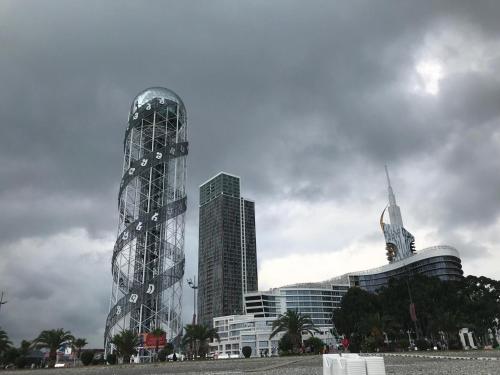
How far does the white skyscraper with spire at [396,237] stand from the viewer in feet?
506

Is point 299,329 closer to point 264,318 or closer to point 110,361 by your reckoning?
point 110,361

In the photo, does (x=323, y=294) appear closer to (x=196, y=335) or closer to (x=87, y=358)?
(x=196, y=335)

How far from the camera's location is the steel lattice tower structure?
2370 inches

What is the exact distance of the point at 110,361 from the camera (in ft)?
165

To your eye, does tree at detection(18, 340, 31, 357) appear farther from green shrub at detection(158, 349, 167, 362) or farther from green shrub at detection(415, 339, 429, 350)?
green shrub at detection(415, 339, 429, 350)

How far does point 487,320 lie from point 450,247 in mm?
68186

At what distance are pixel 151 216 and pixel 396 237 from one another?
118 meters

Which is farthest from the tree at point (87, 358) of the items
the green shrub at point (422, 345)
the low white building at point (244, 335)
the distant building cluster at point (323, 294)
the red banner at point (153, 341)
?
the low white building at point (244, 335)

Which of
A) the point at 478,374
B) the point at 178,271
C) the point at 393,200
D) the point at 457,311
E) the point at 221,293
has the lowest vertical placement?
the point at 478,374

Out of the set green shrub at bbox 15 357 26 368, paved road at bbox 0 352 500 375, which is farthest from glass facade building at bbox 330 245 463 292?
paved road at bbox 0 352 500 375

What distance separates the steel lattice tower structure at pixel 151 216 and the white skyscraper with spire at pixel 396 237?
362ft

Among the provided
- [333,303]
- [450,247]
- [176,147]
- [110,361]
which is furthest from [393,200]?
[110,361]

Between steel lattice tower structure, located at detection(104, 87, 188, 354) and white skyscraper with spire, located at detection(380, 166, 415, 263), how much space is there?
11033cm

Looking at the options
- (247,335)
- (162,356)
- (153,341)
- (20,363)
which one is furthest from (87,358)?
(247,335)
